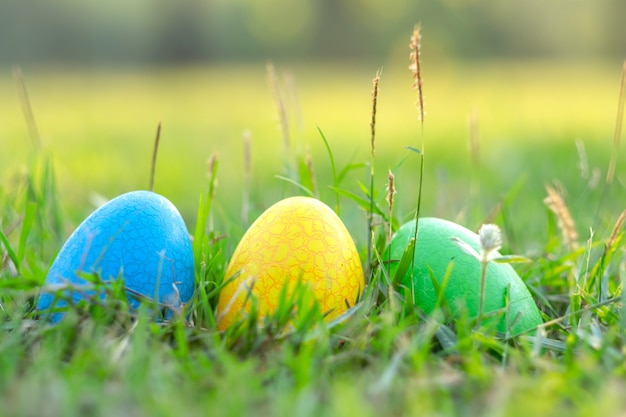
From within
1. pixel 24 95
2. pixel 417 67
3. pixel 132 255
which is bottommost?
pixel 132 255

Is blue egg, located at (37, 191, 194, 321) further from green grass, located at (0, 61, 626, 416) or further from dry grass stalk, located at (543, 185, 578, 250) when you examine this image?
dry grass stalk, located at (543, 185, 578, 250)

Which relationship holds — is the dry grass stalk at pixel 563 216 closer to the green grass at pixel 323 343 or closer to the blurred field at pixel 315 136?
the green grass at pixel 323 343

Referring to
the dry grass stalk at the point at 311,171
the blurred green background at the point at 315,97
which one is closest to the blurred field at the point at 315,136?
the blurred green background at the point at 315,97

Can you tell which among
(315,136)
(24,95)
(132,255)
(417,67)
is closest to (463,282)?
(417,67)

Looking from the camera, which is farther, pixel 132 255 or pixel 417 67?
pixel 132 255

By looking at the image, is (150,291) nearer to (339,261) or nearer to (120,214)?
(120,214)

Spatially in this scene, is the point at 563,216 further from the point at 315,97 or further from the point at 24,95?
the point at 315,97
